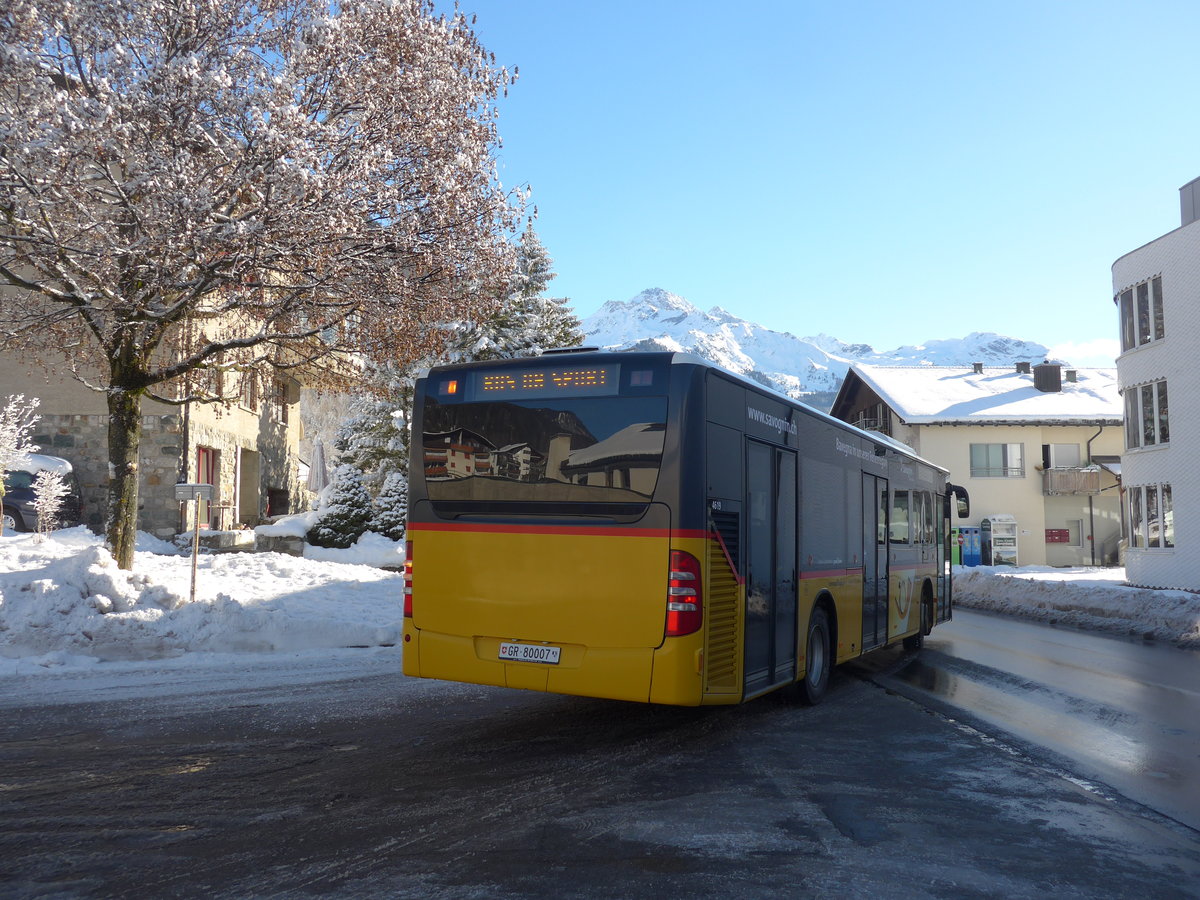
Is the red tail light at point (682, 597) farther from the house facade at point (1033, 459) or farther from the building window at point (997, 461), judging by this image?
the building window at point (997, 461)

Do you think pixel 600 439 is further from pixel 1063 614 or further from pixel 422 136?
pixel 1063 614

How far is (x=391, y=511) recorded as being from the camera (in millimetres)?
29000

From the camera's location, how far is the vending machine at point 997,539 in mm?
47969

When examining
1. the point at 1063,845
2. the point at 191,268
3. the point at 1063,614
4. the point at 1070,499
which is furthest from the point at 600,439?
the point at 1070,499

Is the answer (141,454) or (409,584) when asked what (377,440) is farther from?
(409,584)

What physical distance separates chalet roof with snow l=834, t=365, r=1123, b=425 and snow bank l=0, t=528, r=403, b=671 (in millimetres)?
38791

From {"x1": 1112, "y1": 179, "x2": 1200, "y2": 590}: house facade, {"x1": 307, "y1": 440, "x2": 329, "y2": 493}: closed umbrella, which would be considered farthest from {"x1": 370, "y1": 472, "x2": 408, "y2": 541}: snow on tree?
{"x1": 307, "y1": 440, "x2": 329, "y2": 493}: closed umbrella

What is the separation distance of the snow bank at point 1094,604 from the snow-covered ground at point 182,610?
8 centimetres

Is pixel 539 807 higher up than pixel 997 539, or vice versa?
pixel 997 539

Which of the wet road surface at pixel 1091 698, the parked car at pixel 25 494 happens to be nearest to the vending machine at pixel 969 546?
the wet road surface at pixel 1091 698

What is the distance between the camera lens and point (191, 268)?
13406mm

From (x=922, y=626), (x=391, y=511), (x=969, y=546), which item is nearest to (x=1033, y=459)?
(x=969, y=546)

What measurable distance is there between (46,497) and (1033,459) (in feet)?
145

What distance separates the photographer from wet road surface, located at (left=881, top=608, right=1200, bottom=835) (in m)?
7.10
